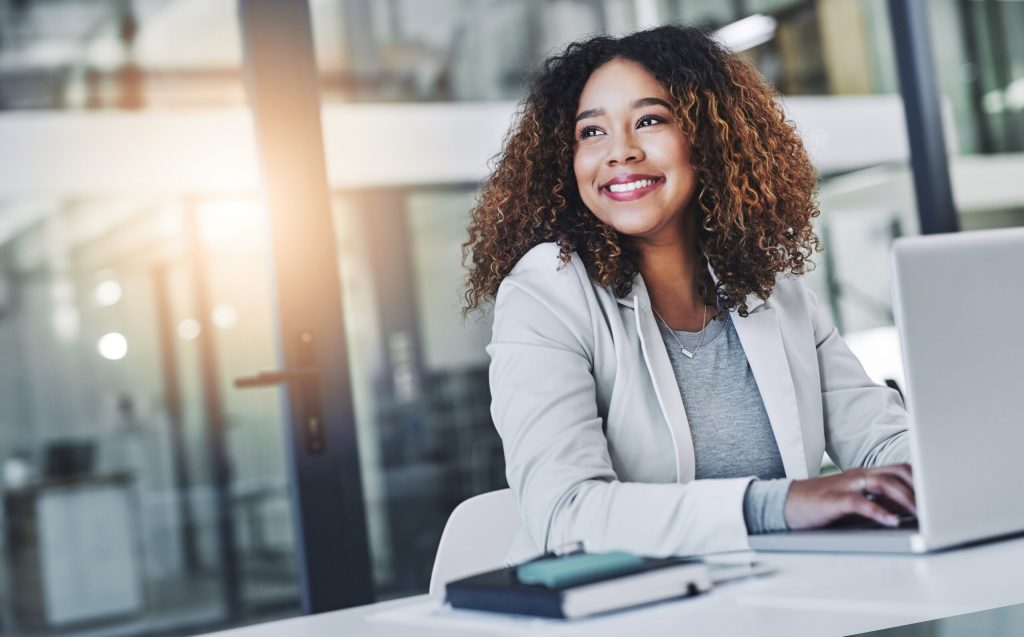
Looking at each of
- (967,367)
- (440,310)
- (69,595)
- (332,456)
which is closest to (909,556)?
(967,367)

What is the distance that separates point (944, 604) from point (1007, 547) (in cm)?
27

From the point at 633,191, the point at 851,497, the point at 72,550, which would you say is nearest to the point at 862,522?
the point at 851,497

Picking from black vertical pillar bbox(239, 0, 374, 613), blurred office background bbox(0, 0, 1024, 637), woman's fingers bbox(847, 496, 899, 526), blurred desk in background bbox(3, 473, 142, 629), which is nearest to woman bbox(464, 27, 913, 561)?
woman's fingers bbox(847, 496, 899, 526)

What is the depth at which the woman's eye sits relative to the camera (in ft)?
6.61

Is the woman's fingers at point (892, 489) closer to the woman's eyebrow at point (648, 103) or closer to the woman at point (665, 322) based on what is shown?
the woman at point (665, 322)

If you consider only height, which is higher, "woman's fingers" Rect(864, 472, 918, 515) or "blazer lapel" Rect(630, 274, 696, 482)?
"blazer lapel" Rect(630, 274, 696, 482)

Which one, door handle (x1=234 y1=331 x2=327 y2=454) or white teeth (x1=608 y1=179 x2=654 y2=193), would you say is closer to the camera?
white teeth (x1=608 y1=179 x2=654 y2=193)

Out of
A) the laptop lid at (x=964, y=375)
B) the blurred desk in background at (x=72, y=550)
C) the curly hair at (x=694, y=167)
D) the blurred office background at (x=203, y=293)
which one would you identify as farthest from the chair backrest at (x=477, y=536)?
the blurred desk in background at (x=72, y=550)

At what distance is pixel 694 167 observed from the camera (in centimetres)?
203

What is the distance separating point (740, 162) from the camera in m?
2.03

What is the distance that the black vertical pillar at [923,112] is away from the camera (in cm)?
362

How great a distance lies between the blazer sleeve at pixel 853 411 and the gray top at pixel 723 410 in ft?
0.53

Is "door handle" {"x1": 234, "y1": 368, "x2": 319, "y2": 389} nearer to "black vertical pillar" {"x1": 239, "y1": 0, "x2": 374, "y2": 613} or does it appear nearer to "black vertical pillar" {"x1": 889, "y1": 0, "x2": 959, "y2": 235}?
"black vertical pillar" {"x1": 239, "y1": 0, "x2": 374, "y2": 613}

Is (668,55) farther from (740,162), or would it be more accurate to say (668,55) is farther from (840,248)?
(840,248)
